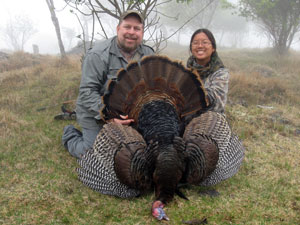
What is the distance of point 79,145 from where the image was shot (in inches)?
137

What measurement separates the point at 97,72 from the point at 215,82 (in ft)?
5.40

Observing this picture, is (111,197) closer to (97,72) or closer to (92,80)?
(92,80)

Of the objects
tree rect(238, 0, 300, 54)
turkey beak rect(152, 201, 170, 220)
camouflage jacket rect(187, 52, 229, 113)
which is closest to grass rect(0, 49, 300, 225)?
turkey beak rect(152, 201, 170, 220)

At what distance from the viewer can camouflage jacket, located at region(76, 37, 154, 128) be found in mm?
3260

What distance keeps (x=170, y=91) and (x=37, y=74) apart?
6.50 metres

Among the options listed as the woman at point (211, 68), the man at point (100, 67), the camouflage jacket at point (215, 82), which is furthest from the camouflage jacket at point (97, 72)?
the camouflage jacket at point (215, 82)

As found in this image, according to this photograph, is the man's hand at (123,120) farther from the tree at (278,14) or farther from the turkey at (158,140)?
the tree at (278,14)

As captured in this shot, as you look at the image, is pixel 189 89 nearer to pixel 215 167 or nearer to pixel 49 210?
pixel 215 167

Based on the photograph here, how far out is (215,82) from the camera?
3373 mm

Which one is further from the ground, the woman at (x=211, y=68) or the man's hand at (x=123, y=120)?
the woman at (x=211, y=68)

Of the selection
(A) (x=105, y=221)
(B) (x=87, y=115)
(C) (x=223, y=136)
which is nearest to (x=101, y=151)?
(A) (x=105, y=221)

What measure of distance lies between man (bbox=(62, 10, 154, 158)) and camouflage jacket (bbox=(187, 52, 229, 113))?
968 millimetres

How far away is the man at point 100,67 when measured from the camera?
3.26m

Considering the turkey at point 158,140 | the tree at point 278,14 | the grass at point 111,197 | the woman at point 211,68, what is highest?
the tree at point 278,14
